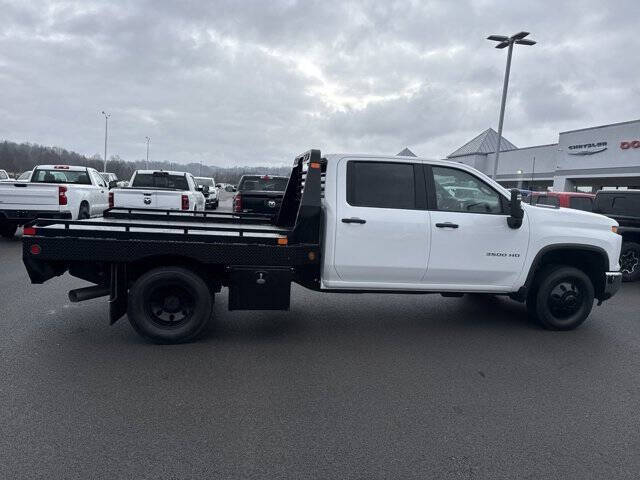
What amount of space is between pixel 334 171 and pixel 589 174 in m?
38.5

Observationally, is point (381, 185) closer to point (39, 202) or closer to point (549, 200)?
point (39, 202)

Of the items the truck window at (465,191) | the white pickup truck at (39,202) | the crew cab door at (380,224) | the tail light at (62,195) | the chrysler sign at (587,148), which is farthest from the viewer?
the chrysler sign at (587,148)

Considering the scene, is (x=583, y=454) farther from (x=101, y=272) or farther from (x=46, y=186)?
(x=46, y=186)

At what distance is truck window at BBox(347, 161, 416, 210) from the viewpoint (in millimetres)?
5617

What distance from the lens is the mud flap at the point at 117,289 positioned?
523cm

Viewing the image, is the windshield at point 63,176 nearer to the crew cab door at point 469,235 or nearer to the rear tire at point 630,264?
the crew cab door at point 469,235

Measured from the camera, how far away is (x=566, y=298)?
631cm

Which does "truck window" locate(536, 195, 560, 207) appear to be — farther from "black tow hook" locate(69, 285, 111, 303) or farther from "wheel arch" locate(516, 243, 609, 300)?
"black tow hook" locate(69, 285, 111, 303)

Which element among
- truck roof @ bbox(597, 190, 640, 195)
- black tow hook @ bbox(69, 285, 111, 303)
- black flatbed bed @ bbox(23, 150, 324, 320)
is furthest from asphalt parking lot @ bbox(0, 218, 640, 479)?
truck roof @ bbox(597, 190, 640, 195)

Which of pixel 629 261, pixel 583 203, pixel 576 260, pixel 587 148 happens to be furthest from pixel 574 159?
pixel 576 260

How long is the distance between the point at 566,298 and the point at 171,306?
4761mm

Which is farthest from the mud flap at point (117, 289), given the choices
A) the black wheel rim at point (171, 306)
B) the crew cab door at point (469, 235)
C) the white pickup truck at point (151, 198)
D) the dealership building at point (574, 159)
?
the dealership building at point (574, 159)

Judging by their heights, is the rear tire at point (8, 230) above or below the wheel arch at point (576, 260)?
below

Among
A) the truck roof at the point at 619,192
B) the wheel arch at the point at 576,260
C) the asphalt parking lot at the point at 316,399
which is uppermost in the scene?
the truck roof at the point at 619,192
